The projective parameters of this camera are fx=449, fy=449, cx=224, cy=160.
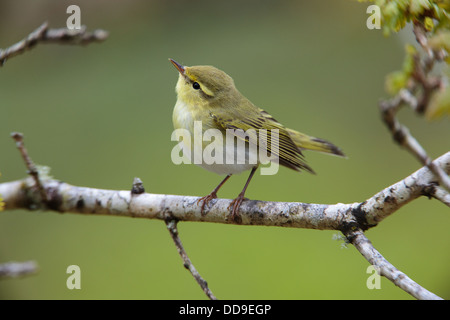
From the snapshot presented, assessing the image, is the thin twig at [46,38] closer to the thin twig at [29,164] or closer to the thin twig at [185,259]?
the thin twig at [29,164]

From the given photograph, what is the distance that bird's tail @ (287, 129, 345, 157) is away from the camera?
3.32m

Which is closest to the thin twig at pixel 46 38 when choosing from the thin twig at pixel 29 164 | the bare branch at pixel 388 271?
the thin twig at pixel 29 164

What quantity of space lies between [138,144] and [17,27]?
1.77 meters

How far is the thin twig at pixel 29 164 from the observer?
2.06 metres

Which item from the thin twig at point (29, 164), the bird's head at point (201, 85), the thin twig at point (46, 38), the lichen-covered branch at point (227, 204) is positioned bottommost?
the lichen-covered branch at point (227, 204)

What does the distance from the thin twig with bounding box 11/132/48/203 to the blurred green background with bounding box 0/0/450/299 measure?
4.92ft

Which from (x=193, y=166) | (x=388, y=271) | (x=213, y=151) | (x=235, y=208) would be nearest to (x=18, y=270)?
(x=388, y=271)

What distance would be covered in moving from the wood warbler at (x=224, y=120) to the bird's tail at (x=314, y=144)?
0.28 metres

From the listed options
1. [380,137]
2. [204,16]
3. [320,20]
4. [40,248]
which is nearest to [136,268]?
[40,248]

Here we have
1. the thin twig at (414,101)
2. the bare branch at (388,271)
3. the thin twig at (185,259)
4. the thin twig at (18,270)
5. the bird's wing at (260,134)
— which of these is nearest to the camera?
the thin twig at (414,101)

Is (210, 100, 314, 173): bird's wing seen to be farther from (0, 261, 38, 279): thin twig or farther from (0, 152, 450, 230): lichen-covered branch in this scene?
(0, 261, 38, 279): thin twig

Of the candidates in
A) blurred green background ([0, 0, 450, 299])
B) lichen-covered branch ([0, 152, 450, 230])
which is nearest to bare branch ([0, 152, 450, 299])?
lichen-covered branch ([0, 152, 450, 230])

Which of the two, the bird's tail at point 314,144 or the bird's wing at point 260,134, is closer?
the bird's wing at point 260,134

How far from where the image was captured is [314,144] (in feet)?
11.0
